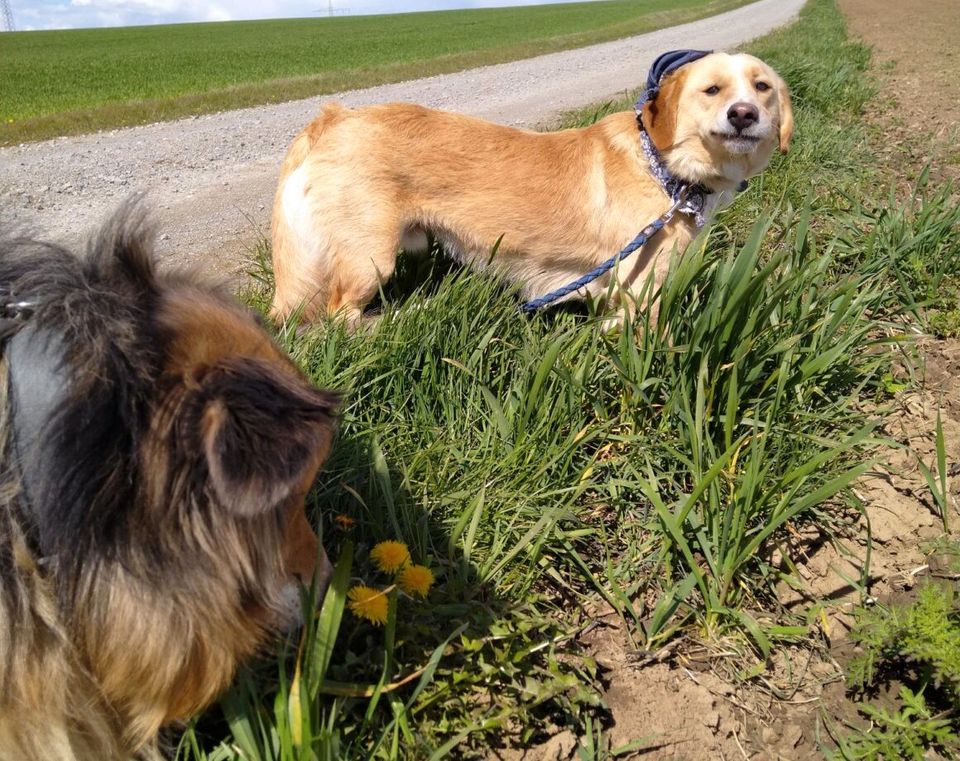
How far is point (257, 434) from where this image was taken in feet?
3.48

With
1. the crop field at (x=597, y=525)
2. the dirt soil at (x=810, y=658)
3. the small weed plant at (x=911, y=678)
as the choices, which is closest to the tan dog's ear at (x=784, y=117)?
the crop field at (x=597, y=525)

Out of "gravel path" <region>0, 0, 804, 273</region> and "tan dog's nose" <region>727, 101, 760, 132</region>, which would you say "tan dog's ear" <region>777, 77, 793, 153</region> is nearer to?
"tan dog's nose" <region>727, 101, 760, 132</region>

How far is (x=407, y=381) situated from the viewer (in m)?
2.75

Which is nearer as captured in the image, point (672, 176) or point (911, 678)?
point (911, 678)

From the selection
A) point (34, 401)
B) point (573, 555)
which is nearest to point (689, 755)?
point (573, 555)

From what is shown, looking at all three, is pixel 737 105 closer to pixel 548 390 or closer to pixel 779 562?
pixel 548 390

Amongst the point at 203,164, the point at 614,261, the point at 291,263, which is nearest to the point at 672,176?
the point at 614,261

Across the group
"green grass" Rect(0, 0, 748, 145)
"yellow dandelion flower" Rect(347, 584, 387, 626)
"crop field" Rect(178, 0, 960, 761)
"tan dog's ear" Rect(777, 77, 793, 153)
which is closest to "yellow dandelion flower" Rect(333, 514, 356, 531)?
"crop field" Rect(178, 0, 960, 761)

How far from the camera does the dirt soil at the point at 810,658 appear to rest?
195cm

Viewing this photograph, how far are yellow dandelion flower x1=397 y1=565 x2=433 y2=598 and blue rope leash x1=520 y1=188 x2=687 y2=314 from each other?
69.1 inches

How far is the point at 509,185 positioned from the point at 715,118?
105 centimetres

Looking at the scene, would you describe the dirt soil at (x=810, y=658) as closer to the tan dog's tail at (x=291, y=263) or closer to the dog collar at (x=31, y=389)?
the dog collar at (x=31, y=389)

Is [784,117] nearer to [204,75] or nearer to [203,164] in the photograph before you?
[203,164]

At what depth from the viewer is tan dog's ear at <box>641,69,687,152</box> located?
3.54m
